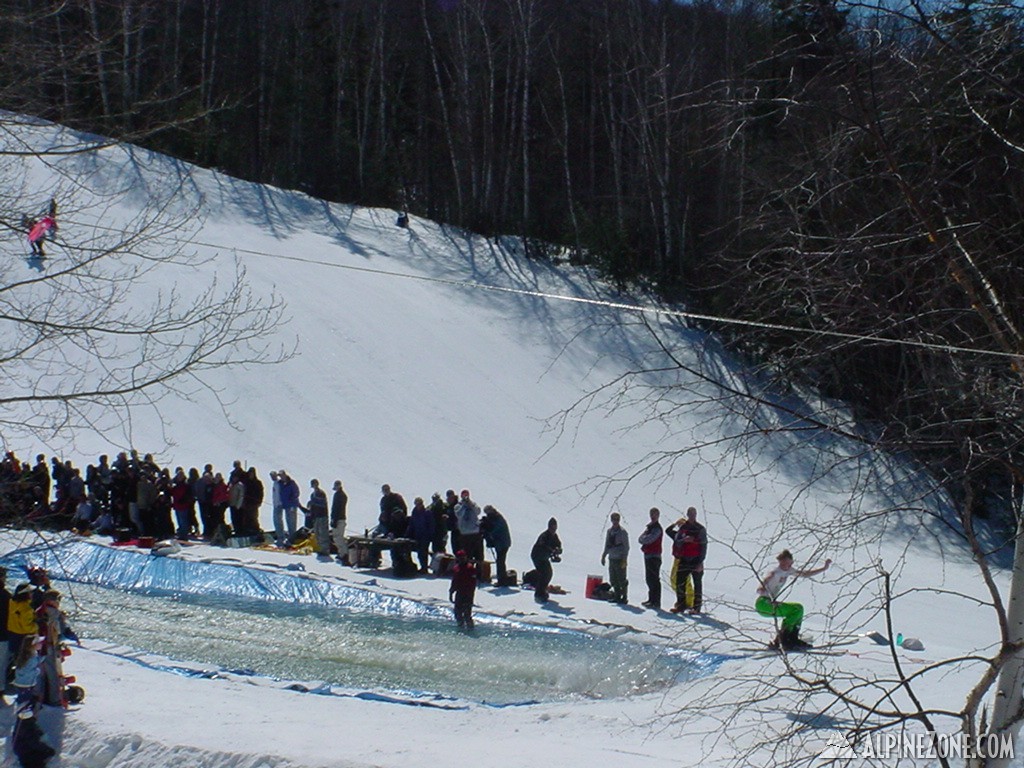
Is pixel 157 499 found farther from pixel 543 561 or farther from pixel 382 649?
pixel 543 561

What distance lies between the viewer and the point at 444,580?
17.7 meters

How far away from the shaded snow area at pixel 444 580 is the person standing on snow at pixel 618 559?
0.32 m

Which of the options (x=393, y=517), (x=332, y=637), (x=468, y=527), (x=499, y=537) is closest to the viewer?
(x=332, y=637)

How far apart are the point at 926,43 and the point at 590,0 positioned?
38.0m

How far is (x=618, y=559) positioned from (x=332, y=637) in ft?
14.3

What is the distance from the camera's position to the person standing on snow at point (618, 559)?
52.9 ft

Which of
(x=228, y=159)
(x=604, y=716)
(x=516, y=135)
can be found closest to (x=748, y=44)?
(x=604, y=716)

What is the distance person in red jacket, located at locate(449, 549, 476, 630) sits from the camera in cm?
1511

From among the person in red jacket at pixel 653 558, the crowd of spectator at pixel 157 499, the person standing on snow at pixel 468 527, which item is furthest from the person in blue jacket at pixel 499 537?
the crowd of spectator at pixel 157 499

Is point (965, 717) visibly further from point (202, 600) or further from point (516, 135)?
point (516, 135)

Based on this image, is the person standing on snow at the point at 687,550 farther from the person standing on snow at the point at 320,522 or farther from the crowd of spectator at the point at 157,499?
the crowd of spectator at the point at 157,499

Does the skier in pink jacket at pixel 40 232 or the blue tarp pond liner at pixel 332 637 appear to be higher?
the skier in pink jacket at pixel 40 232

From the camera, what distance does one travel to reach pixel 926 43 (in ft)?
15.0

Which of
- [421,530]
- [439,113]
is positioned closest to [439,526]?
[421,530]
